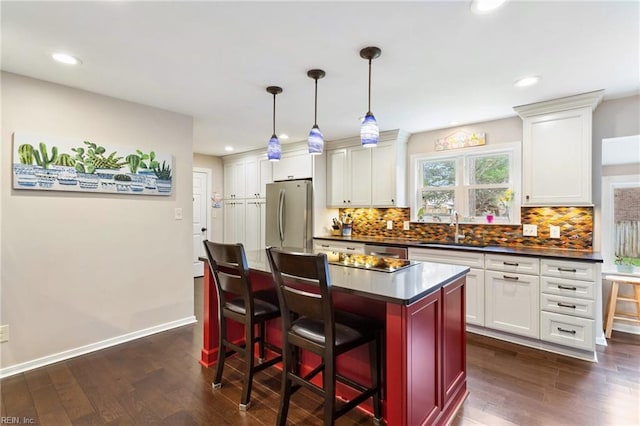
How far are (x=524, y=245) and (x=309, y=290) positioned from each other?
2721 millimetres

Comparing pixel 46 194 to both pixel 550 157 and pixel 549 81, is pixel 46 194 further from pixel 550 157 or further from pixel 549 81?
pixel 550 157

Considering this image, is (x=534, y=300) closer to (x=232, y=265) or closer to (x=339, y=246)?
(x=339, y=246)

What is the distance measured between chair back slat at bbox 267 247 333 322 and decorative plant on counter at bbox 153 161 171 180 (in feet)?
7.23

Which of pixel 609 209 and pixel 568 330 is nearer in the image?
pixel 568 330

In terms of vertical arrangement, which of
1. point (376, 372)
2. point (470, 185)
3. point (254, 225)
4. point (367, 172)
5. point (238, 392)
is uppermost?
point (367, 172)

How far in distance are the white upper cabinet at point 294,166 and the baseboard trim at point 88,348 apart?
8.10ft

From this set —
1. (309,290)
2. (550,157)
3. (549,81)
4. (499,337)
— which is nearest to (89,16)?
(309,290)

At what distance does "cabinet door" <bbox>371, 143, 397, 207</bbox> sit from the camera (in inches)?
166

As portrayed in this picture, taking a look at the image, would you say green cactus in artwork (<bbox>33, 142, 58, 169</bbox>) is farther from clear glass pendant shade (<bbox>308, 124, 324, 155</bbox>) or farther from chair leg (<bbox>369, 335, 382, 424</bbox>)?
chair leg (<bbox>369, 335, 382, 424</bbox>)

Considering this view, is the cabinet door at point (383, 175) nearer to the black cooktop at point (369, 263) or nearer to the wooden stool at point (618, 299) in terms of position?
the black cooktop at point (369, 263)

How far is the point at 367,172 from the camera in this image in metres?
4.46

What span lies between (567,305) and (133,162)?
14.1ft

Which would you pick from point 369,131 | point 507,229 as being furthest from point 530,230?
A: point 369,131

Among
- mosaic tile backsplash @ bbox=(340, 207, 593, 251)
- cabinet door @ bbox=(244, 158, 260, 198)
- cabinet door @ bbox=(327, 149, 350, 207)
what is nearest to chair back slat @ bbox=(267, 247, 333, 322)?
mosaic tile backsplash @ bbox=(340, 207, 593, 251)
